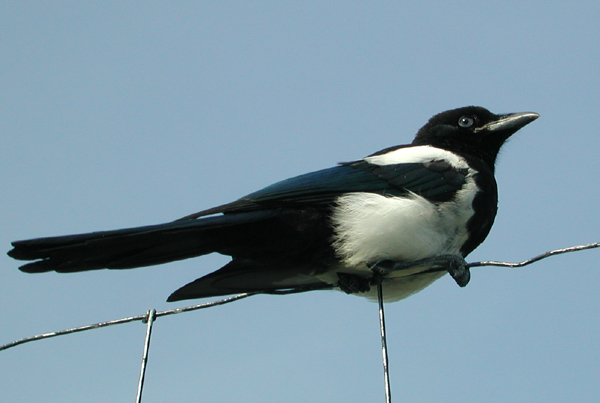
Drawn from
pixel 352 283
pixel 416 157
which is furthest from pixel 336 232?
pixel 416 157

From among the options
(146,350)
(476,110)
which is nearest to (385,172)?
(476,110)

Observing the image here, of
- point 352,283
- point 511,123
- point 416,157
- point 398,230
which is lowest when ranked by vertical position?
point 352,283

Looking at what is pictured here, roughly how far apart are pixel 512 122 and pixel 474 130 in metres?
0.22

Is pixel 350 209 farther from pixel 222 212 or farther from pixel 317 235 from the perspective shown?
pixel 222 212

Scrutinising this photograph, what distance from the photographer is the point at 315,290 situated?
3.77 m

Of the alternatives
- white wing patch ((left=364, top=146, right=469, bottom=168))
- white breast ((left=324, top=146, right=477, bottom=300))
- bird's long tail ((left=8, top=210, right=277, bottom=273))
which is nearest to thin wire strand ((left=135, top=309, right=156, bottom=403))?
bird's long tail ((left=8, top=210, right=277, bottom=273))

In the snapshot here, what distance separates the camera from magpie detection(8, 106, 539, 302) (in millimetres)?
3523

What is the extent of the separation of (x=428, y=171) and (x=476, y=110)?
37.4 inches

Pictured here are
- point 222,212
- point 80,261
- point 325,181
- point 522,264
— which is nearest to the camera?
point 522,264

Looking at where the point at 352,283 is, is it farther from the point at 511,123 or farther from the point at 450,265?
the point at 511,123

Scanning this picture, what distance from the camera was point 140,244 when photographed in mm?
3344

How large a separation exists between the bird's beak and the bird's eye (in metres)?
0.10

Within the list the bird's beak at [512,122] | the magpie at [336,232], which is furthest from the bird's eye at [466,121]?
the magpie at [336,232]

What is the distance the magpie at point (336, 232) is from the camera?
11.6 feet
